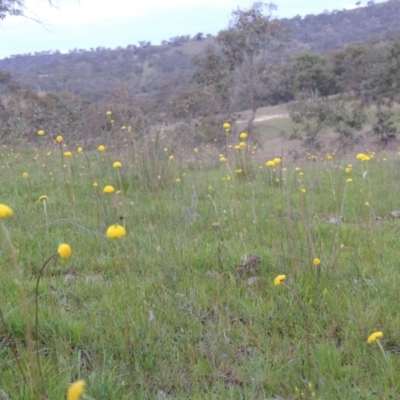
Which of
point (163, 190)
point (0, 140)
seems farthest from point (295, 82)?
point (163, 190)

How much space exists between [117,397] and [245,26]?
16910 millimetres

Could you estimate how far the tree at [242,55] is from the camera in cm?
1720

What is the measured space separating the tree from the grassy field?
1397 centimetres

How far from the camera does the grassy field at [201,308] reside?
1795 mm

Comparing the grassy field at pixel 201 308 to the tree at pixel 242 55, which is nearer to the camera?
the grassy field at pixel 201 308

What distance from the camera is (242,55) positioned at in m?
17.6

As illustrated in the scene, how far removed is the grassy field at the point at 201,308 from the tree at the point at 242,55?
14.0 m

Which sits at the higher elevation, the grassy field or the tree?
the tree

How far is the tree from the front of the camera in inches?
677

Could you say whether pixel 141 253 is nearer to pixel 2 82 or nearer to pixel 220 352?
pixel 220 352

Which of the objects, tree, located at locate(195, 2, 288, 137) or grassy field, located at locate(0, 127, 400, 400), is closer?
grassy field, located at locate(0, 127, 400, 400)

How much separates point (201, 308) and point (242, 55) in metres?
16.2

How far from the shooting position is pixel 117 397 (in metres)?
1.71

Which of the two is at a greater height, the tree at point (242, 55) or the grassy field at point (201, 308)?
the tree at point (242, 55)
